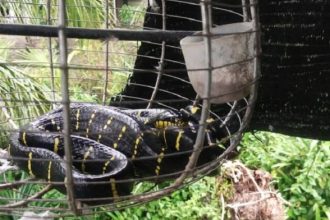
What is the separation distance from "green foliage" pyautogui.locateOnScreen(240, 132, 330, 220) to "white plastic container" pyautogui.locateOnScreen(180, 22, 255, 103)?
110 centimetres

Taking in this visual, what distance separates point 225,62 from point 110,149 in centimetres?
19

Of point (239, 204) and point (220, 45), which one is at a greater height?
point (220, 45)

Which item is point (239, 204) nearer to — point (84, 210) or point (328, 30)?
point (328, 30)

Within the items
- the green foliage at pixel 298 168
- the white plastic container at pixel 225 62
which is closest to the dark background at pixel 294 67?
the white plastic container at pixel 225 62

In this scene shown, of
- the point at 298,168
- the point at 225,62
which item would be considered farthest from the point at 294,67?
the point at 298,168

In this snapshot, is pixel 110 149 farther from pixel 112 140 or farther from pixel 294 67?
pixel 294 67

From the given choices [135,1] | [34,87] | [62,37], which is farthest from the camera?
[135,1]

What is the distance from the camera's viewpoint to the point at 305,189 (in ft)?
6.08

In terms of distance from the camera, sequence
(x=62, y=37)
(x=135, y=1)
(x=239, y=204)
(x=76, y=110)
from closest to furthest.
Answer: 1. (x=62, y=37)
2. (x=76, y=110)
3. (x=239, y=204)
4. (x=135, y=1)

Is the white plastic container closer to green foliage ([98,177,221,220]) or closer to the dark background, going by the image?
the dark background

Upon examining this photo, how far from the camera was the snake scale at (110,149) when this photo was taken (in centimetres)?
67

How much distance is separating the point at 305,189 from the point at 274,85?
2.76 feet

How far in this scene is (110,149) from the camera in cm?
72

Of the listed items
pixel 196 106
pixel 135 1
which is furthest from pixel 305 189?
pixel 135 1
